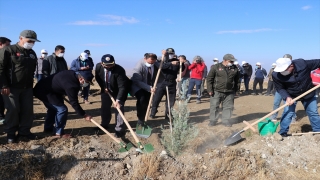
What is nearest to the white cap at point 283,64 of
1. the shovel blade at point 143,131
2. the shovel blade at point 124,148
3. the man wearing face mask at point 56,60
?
the shovel blade at point 143,131

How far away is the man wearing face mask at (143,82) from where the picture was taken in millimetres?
5961

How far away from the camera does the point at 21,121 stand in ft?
16.7

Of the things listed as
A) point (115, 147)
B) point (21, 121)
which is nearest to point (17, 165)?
point (21, 121)

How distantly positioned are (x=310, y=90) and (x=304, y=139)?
979mm

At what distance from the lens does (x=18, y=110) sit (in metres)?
4.91

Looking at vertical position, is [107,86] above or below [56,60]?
below

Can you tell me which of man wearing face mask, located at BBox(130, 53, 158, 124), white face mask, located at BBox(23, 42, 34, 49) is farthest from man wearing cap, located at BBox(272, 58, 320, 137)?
white face mask, located at BBox(23, 42, 34, 49)

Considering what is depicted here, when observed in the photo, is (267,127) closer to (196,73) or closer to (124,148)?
(124,148)

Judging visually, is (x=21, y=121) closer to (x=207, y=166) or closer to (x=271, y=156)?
(x=207, y=166)

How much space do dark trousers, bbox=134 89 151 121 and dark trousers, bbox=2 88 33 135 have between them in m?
2.11

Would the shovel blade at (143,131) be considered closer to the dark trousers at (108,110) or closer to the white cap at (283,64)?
the dark trousers at (108,110)

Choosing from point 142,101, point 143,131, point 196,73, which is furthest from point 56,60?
point 196,73

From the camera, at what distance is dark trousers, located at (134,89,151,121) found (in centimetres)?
601

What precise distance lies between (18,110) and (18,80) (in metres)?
0.55
